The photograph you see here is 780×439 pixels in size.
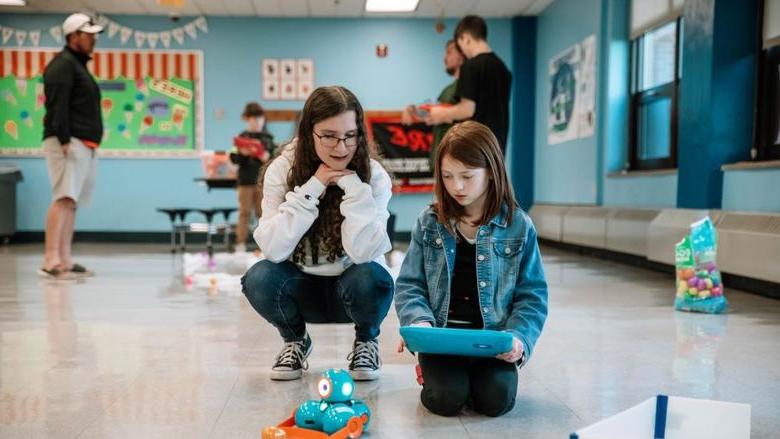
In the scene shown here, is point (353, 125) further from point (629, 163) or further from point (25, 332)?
point (629, 163)

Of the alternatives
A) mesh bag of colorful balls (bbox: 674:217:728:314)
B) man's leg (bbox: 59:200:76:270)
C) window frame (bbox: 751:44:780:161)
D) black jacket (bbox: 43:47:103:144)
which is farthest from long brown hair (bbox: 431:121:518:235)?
man's leg (bbox: 59:200:76:270)

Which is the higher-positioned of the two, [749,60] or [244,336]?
[749,60]

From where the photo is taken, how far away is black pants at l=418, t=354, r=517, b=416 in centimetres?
149

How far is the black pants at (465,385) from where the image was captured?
1494 mm

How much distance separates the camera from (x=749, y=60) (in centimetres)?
398

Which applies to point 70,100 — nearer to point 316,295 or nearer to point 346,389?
point 316,295

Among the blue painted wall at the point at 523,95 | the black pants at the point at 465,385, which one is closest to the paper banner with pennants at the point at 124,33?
the blue painted wall at the point at 523,95

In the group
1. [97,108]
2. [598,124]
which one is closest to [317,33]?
[598,124]

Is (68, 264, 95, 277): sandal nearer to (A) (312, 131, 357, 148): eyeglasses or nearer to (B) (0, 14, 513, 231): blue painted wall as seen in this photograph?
(A) (312, 131, 357, 148): eyeglasses

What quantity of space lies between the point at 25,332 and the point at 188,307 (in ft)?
2.32

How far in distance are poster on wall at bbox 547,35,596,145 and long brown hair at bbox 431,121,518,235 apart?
458 cm

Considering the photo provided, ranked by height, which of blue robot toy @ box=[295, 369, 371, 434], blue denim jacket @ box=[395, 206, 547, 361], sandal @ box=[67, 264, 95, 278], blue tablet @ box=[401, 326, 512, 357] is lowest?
sandal @ box=[67, 264, 95, 278]

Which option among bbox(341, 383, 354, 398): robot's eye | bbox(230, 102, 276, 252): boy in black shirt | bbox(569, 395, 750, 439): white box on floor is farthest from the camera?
bbox(230, 102, 276, 252): boy in black shirt

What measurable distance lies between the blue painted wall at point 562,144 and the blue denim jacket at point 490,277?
4502 mm
